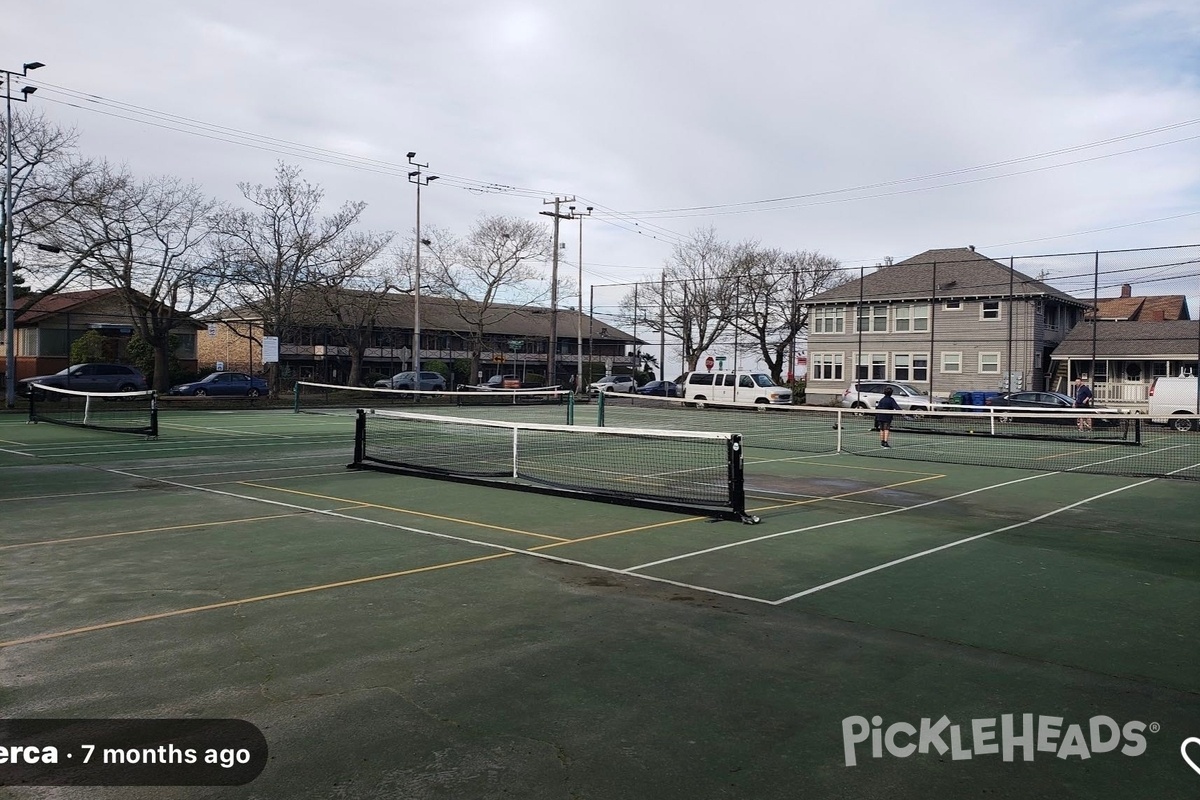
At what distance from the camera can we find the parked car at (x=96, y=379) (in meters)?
42.1

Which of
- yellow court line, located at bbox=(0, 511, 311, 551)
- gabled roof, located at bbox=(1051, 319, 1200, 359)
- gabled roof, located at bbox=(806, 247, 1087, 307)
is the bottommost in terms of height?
yellow court line, located at bbox=(0, 511, 311, 551)

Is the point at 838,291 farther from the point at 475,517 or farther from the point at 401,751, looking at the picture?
the point at 401,751

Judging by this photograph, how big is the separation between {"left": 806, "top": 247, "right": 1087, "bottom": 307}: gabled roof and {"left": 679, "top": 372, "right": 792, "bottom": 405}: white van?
33.6 ft

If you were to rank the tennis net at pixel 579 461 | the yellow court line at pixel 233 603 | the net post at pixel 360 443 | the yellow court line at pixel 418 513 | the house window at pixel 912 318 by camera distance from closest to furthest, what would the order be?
the yellow court line at pixel 233 603 → the yellow court line at pixel 418 513 → the tennis net at pixel 579 461 → the net post at pixel 360 443 → the house window at pixel 912 318

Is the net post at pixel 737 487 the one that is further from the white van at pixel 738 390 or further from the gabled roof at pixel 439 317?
the gabled roof at pixel 439 317

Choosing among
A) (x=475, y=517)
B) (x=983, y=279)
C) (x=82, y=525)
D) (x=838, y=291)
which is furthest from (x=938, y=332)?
(x=82, y=525)

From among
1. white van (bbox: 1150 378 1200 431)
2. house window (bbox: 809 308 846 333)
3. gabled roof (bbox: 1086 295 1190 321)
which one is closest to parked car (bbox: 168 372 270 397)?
house window (bbox: 809 308 846 333)

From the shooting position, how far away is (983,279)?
5225 centimetres

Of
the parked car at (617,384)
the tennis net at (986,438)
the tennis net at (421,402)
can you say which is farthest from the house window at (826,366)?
the tennis net at (421,402)

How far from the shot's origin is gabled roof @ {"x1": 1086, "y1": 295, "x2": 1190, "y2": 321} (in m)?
71.8

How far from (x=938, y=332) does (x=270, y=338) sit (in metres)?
38.3

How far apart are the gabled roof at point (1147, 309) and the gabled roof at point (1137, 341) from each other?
24563 millimetres

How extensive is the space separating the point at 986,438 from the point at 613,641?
26.0 metres

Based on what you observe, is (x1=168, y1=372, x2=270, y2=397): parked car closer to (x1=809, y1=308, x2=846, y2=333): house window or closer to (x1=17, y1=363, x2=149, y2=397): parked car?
(x1=17, y1=363, x2=149, y2=397): parked car
